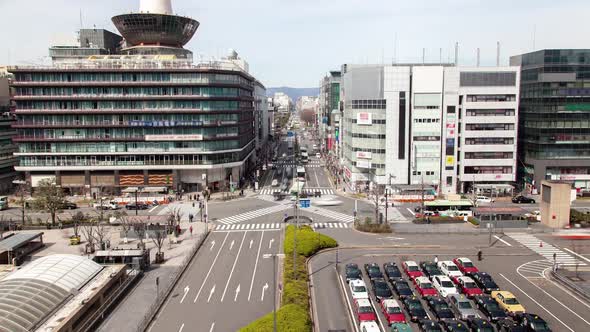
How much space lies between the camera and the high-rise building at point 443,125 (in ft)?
273

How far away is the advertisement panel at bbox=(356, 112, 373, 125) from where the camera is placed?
3394 inches

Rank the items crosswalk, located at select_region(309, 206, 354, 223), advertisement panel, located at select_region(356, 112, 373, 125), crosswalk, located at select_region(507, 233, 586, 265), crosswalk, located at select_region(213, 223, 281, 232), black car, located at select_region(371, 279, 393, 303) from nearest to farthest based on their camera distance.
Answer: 1. black car, located at select_region(371, 279, 393, 303)
2. crosswalk, located at select_region(507, 233, 586, 265)
3. crosswalk, located at select_region(213, 223, 281, 232)
4. crosswalk, located at select_region(309, 206, 354, 223)
5. advertisement panel, located at select_region(356, 112, 373, 125)

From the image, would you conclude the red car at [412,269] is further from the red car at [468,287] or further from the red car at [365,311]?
the red car at [365,311]

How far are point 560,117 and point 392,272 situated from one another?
56623 mm

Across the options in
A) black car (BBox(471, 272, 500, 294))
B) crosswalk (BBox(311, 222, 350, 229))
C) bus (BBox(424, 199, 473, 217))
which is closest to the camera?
black car (BBox(471, 272, 500, 294))

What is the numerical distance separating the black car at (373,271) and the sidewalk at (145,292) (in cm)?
1799

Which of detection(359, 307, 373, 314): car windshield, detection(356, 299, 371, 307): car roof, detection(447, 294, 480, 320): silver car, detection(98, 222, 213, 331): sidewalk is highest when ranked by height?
detection(356, 299, 371, 307): car roof

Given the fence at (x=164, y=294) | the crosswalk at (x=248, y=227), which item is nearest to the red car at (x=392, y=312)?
the fence at (x=164, y=294)

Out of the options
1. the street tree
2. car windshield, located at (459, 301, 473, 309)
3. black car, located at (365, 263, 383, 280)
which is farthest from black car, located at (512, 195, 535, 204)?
the street tree

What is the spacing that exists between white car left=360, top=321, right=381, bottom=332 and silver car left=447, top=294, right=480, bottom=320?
724 cm

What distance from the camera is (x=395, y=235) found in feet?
195

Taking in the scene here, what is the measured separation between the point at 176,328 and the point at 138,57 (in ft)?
220

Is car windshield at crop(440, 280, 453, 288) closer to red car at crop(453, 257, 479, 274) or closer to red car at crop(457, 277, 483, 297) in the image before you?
red car at crop(457, 277, 483, 297)

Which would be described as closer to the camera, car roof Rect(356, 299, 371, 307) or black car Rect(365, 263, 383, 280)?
car roof Rect(356, 299, 371, 307)
